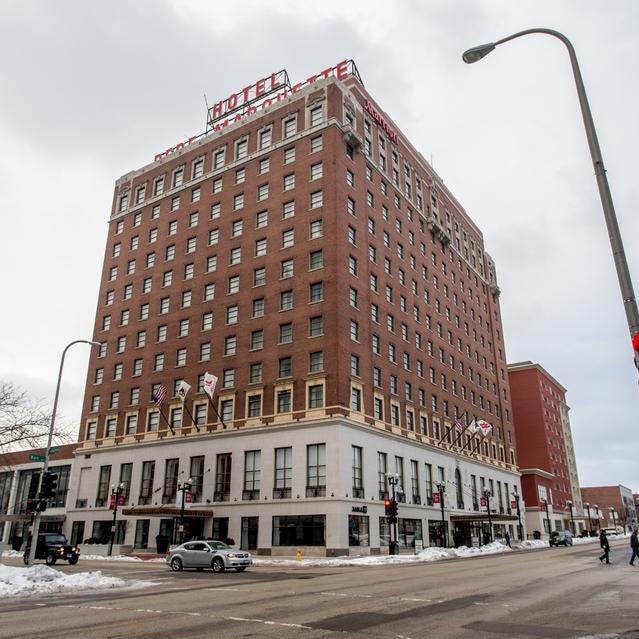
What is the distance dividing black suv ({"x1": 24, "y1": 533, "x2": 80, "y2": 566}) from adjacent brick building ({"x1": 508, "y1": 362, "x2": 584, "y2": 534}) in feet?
250

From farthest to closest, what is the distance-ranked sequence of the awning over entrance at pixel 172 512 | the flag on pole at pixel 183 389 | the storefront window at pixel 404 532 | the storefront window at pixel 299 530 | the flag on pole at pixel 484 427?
the flag on pole at pixel 484 427
the flag on pole at pixel 183 389
the storefront window at pixel 404 532
the awning over entrance at pixel 172 512
the storefront window at pixel 299 530

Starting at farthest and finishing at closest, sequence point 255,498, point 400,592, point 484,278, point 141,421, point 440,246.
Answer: point 484,278
point 440,246
point 141,421
point 255,498
point 400,592

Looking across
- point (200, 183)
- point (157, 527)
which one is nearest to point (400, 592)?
point (157, 527)

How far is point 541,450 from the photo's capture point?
338ft

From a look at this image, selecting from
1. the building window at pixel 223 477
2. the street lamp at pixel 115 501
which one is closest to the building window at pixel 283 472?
the building window at pixel 223 477

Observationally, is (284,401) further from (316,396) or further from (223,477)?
(223,477)

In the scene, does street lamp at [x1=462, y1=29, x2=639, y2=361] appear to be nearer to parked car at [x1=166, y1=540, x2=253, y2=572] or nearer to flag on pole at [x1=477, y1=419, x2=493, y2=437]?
parked car at [x1=166, y1=540, x2=253, y2=572]

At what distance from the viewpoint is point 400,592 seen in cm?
1847

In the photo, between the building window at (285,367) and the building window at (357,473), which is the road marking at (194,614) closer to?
the building window at (357,473)

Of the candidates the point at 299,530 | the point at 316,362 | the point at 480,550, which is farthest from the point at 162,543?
the point at 480,550

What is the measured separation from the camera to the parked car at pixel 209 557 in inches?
1186

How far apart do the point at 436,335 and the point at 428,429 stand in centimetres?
1215

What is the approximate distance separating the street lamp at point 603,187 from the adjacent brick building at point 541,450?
9442cm

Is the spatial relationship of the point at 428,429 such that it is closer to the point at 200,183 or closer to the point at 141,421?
the point at 141,421
